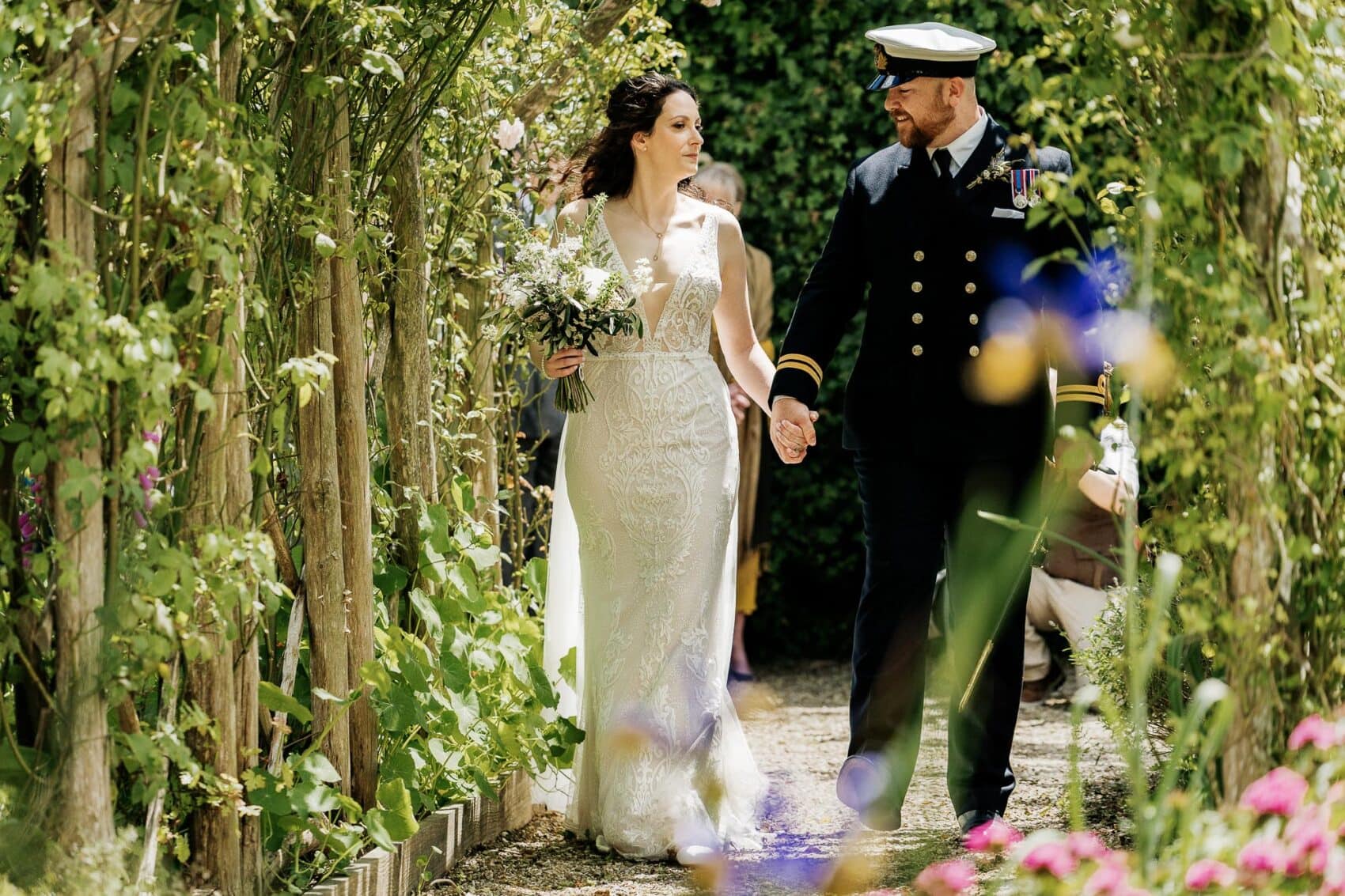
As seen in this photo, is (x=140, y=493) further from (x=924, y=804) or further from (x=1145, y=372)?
(x=924, y=804)

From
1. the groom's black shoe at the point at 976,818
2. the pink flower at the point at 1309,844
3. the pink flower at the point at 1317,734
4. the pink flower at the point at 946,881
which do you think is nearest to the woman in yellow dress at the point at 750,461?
the groom's black shoe at the point at 976,818

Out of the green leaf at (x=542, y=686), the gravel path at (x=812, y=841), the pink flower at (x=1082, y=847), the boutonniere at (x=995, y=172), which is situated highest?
the boutonniere at (x=995, y=172)

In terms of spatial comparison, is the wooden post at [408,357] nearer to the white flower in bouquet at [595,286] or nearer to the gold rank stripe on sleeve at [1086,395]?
the white flower in bouquet at [595,286]

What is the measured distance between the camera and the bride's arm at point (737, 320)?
15.9 ft

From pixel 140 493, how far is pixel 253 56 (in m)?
0.84

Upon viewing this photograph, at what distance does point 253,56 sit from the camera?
299cm

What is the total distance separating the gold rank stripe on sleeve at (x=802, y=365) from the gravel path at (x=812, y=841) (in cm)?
96

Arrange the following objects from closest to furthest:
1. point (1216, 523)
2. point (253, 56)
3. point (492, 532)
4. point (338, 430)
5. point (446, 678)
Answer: point (1216, 523) < point (253, 56) < point (338, 430) < point (446, 678) < point (492, 532)

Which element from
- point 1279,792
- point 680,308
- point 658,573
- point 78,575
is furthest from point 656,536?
point 1279,792

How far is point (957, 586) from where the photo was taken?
438 cm

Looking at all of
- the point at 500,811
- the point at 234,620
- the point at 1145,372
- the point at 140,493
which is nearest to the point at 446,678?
the point at 500,811

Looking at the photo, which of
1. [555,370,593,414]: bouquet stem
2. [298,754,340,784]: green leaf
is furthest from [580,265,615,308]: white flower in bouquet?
[298,754,340,784]: green leaf

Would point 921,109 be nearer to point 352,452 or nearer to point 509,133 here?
point 509,133

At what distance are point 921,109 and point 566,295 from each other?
1076mm
